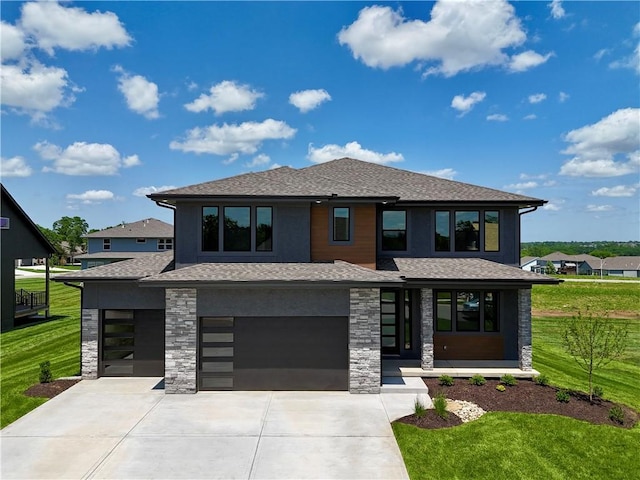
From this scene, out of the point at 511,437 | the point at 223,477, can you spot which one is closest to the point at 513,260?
the point at 511,437

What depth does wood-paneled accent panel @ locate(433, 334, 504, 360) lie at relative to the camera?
14.2m

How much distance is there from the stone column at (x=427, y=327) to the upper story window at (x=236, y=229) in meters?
5.52

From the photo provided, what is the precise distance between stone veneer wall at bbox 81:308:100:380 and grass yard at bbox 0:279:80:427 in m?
1.04

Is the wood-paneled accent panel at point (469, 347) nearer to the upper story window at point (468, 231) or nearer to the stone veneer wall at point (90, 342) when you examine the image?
the upper story window at point (468, 231)

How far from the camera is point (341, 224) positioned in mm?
13719

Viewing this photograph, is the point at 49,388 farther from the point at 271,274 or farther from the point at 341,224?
the point at 341,224

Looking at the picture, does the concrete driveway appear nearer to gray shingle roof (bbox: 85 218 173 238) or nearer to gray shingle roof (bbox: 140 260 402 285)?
gray shingle roof (bbox: 140 260 402 285)

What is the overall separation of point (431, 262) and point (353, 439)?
760 centimetres

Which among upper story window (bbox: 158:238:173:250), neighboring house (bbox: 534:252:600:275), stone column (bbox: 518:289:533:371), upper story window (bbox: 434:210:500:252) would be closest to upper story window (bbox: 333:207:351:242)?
upper story window (bbox: 434:210:500:252)

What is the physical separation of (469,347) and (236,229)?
9.12 metres

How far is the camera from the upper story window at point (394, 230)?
49.8 ft

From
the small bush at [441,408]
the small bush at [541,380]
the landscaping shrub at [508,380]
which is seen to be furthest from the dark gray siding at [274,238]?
the small bush at [541,380]

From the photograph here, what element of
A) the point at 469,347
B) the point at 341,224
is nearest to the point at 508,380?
the point at 469,347

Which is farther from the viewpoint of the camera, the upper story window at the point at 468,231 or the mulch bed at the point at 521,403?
the upper story window at the point at 468,231
